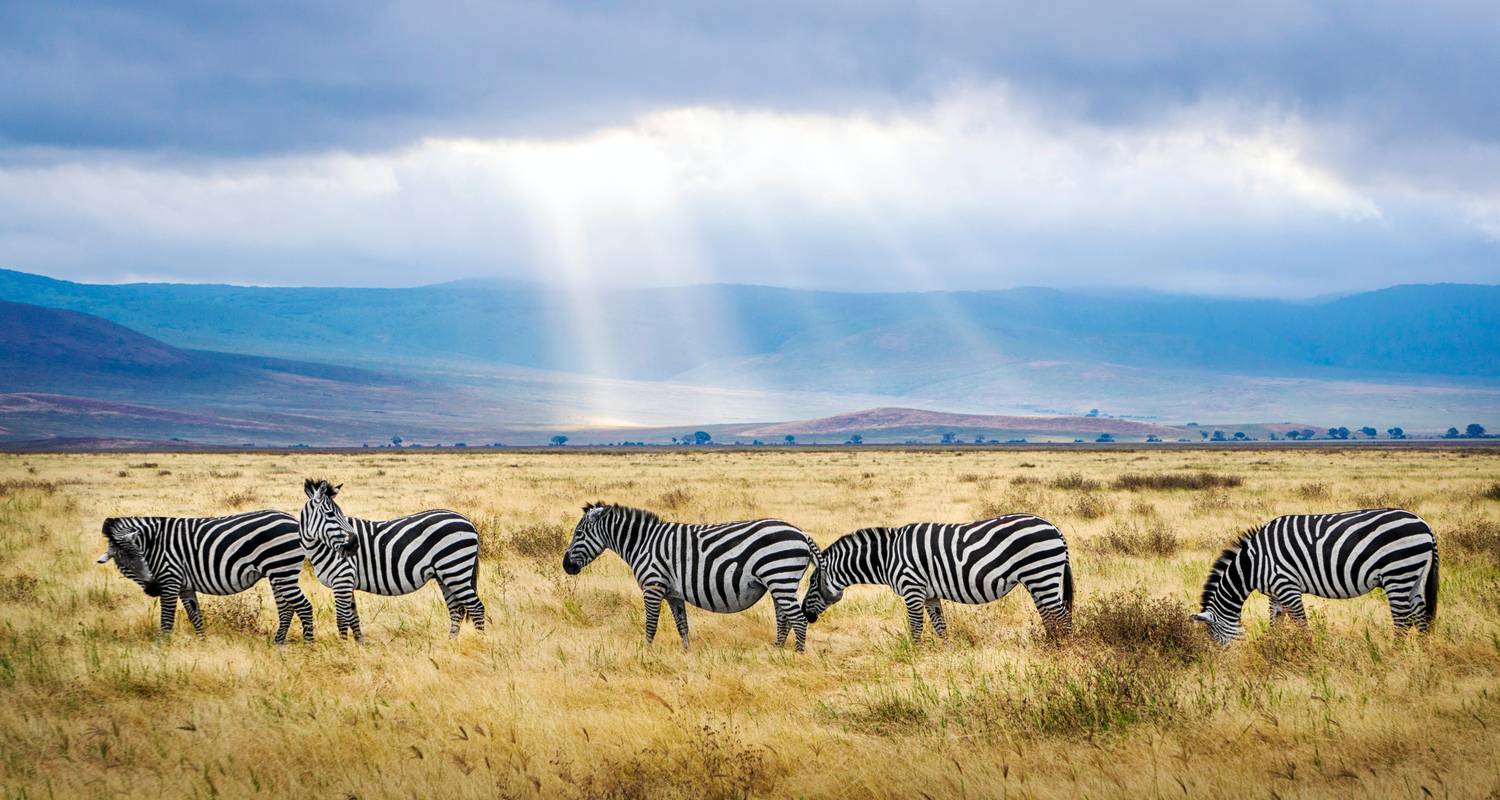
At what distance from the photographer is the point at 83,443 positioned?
634 ft

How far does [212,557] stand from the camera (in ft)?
42.0

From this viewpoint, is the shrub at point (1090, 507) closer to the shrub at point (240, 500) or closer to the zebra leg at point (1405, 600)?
the zebra leg at point (1405, 600)

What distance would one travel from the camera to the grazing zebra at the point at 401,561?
511 inches

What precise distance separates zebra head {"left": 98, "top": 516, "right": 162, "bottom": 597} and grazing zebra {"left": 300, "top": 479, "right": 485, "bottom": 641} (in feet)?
5.85

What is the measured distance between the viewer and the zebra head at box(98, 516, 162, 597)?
12.7 meters

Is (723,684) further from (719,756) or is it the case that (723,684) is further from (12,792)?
(12,792)

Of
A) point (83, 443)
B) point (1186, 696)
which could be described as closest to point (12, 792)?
point (1186, 696)

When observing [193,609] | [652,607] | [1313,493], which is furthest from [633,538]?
[1313,493]

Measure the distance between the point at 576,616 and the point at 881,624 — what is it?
4049mm

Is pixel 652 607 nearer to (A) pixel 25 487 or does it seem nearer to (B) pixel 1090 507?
(B) pixel 1090 507

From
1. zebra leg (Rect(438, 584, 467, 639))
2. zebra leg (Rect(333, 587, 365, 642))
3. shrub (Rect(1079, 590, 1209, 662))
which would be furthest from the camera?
zebra leg (Rect(438, 584, 467, 639))

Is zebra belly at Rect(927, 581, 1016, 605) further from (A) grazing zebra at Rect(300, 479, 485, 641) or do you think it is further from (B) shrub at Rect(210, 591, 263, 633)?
(B) shrub at Rect(210, 591, 263, 633)

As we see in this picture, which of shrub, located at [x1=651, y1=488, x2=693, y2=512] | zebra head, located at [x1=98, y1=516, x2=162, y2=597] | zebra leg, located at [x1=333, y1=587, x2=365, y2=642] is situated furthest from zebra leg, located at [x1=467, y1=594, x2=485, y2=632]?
shrub, located at [x1=651, y1=488, x2=693, y2=512]

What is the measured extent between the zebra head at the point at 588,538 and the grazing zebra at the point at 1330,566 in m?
6.90
